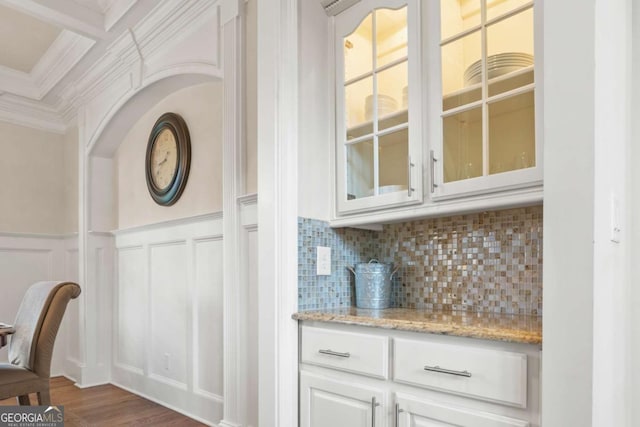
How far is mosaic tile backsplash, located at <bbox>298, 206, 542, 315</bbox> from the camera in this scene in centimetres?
171

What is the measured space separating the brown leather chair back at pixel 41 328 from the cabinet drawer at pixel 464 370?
2.06 metres

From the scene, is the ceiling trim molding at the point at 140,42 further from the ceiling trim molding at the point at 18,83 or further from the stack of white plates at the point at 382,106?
the stack of white plates at the point at 382,106

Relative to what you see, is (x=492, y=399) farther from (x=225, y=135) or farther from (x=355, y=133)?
(x=225, y=135)

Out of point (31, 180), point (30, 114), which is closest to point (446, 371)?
point (31, 180)

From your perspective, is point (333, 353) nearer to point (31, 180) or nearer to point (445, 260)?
point (445, 260)

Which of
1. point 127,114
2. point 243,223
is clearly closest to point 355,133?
point 243,223

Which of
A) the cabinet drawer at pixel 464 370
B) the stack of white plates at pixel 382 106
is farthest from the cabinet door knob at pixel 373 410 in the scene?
the stack of white plates at pixel 382 106

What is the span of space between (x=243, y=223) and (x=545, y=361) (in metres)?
1.78

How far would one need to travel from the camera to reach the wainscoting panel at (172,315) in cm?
303

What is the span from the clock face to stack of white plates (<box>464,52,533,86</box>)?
2332mm

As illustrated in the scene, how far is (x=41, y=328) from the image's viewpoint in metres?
2.60

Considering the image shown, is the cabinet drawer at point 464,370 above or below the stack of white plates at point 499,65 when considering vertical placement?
below

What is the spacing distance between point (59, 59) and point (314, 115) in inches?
123

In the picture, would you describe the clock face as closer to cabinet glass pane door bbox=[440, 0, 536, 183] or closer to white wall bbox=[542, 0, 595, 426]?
cabinet glass pane door bbox=[440, 0, 536, 183]
